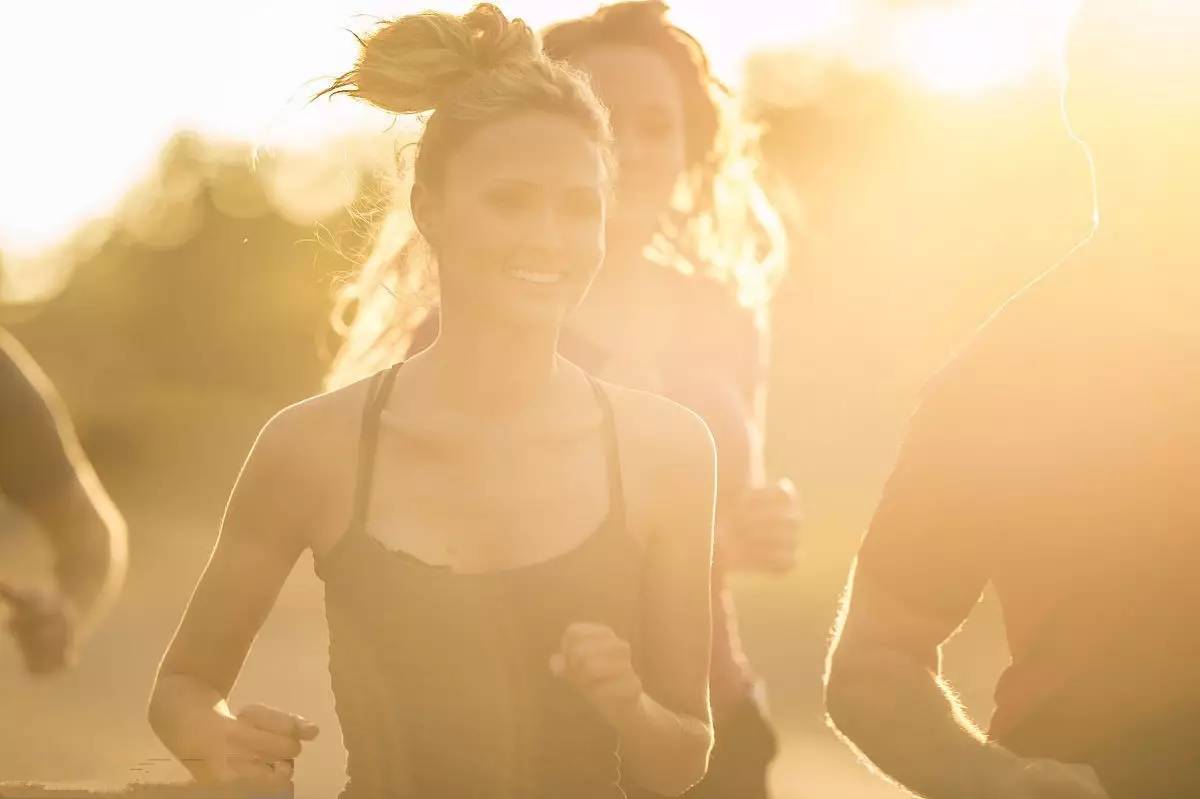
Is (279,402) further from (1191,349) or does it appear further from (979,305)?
(1191,349)

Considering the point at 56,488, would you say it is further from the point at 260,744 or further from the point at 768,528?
the point at 260,744

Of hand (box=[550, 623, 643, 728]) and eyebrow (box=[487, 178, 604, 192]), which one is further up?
eyebrow (box=[487, 178, 604, 192])

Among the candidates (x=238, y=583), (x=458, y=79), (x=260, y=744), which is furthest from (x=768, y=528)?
(x=260, y=744)

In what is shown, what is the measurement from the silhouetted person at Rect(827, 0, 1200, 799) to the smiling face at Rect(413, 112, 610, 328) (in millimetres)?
895

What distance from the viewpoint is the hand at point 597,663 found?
4.07 metres

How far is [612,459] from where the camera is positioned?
4609 millimetres

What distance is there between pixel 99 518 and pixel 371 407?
1566 millimetres

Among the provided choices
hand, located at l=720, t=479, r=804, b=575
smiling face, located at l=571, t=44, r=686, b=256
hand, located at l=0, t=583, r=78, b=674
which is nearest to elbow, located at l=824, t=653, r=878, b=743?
hand, located at l=720, t=479, r=804, b=575

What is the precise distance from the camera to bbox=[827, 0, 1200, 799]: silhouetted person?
3.71 metres

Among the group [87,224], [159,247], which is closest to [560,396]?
[159,247]

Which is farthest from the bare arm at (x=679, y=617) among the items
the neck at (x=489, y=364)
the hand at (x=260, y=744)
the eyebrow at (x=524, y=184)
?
the hand at (x=260, y=744)

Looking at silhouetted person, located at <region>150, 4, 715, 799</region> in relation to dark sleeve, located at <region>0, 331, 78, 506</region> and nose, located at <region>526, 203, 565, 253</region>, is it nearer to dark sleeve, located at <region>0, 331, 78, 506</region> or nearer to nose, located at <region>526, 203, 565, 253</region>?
nose, located at <region>526, 203, 565, 253</region>

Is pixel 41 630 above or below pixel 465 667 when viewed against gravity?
below

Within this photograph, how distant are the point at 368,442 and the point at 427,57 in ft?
2.48
